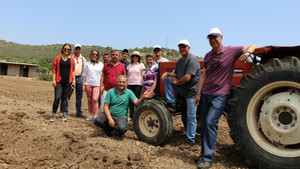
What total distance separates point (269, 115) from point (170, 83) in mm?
1737

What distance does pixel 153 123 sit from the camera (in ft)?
14.3

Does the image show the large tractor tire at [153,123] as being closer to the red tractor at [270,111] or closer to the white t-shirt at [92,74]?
the red tractor at [270,111]

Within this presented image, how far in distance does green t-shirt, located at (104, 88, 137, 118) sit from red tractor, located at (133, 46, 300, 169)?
2002 millimetres

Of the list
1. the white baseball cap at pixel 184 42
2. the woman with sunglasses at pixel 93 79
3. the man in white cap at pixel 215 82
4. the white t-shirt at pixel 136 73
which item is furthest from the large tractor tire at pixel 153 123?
the woman with sunglasses at pixel 93 79

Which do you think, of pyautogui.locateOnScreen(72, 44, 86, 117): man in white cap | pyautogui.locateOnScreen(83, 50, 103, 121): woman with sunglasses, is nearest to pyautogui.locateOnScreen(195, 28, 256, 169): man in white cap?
pyautogui.locateOnScreen(83, 50, 103, 121): woman with sunglasses

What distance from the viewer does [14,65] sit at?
35562 millimetres

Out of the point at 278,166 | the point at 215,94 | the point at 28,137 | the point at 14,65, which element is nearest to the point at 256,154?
the point at 278,166

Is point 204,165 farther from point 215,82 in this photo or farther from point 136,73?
point 136,73

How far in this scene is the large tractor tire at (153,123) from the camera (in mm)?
4152

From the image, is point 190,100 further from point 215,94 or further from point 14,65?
point 14,65

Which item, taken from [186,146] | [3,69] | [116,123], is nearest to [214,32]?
[186,146]

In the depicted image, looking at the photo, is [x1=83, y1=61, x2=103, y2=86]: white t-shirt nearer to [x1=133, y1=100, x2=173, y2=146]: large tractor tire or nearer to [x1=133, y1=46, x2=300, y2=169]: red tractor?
[x1=133, y1=100, x2=173, y2=146]: large tractor tire

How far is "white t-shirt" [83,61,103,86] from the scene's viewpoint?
6152mm

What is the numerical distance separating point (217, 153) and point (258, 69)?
5.03 ft
